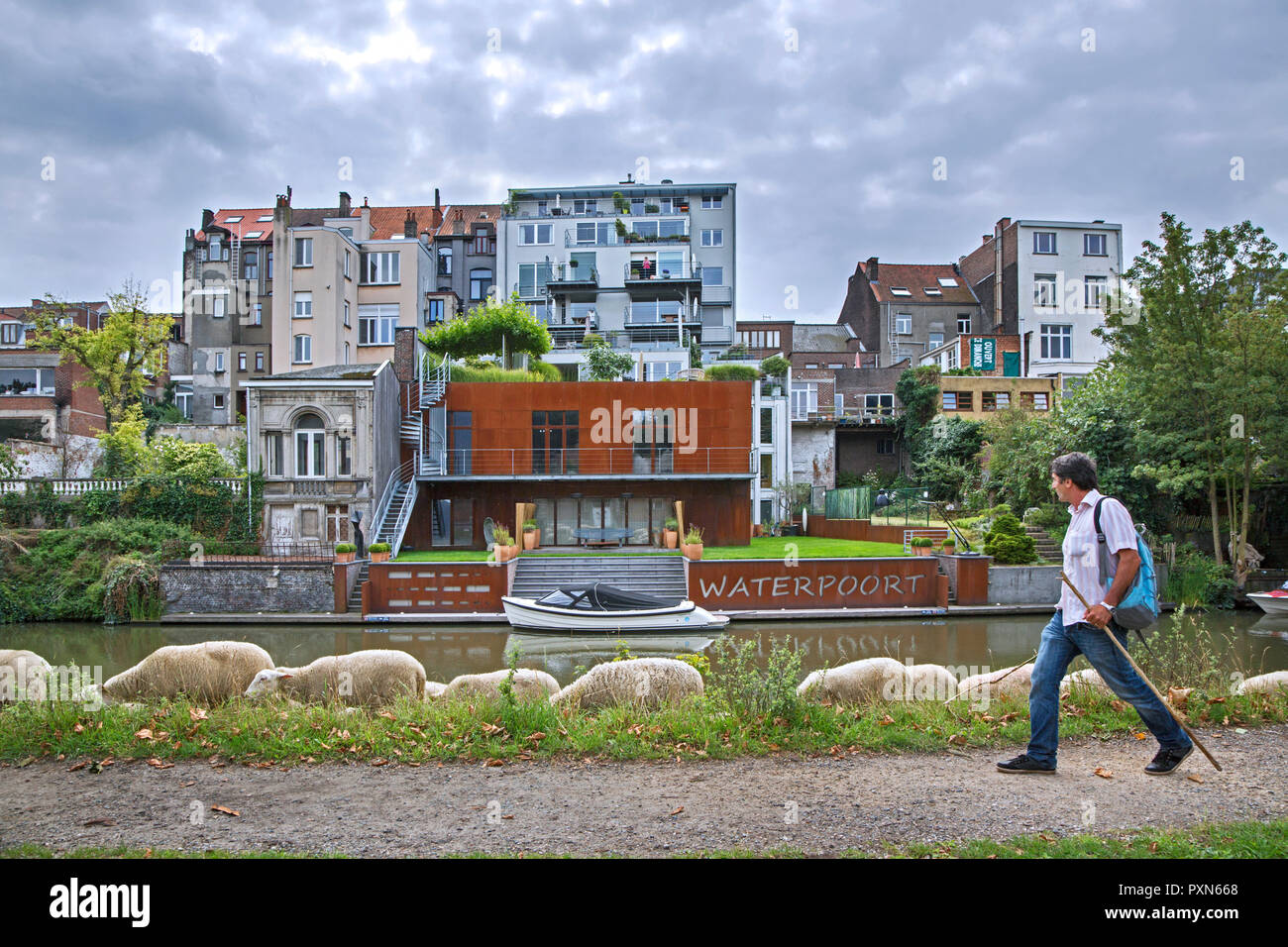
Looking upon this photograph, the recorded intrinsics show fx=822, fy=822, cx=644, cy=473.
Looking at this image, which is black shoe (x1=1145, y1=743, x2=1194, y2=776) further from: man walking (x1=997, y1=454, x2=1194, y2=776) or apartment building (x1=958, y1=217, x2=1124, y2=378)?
apartment building (x1=958, y1=217, x2=1124, y2=378)

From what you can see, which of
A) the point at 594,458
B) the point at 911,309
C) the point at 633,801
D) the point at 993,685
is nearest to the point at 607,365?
the point at 594,458

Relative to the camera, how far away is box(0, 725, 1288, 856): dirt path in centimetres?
444

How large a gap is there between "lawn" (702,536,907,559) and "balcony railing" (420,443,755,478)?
326 centimetres

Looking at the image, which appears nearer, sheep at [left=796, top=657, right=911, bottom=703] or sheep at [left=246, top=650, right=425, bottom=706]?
sheep at [left=796, top=657, right=911, bottom=703]

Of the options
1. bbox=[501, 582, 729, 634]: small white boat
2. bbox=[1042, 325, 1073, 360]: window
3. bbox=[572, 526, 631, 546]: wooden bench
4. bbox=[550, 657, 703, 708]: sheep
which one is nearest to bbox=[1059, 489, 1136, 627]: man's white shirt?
bbox=[550, 657, 703, 708]: sheep

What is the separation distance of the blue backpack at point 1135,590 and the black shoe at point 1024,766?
3.45ft

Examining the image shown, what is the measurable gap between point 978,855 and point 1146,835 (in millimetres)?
1017

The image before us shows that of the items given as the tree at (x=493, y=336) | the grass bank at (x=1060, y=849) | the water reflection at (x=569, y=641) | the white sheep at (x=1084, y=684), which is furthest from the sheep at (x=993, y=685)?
the tree at (x=493, y=336)

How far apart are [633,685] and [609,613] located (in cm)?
1244

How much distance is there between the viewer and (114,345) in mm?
42062

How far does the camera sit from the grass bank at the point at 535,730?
616cm

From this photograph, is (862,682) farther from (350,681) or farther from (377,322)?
(377,322)

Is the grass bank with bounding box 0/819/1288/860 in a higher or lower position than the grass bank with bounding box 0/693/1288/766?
higher
